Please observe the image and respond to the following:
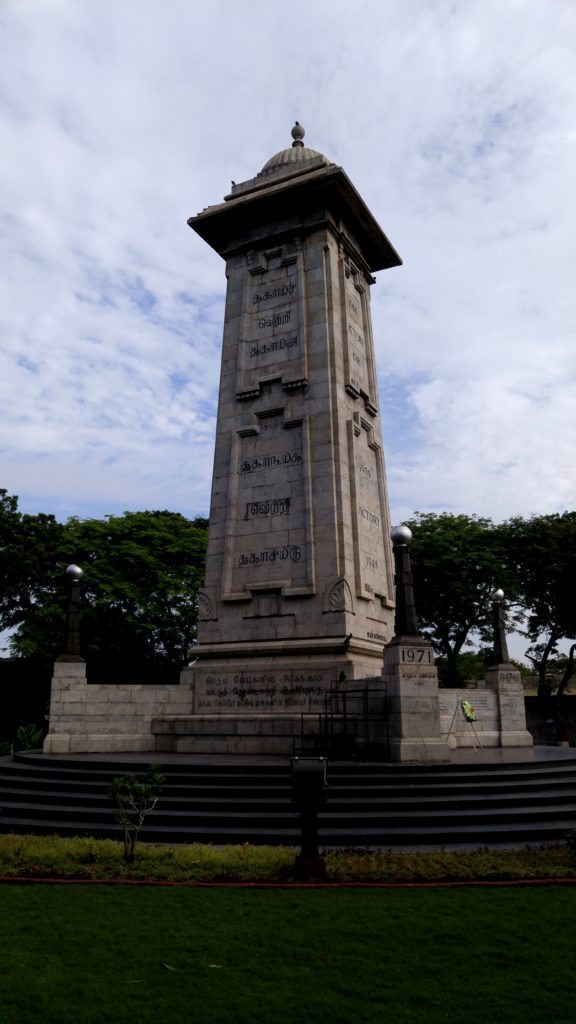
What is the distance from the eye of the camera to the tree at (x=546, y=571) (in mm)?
36812

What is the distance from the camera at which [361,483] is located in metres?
18.9

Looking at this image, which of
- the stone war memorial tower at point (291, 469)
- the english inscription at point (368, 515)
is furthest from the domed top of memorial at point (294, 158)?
the english inscription at point (368, 515)

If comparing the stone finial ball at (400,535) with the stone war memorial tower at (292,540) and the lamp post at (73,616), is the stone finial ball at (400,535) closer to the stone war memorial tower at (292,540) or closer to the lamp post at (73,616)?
the stone war memorial tower at (292,540)

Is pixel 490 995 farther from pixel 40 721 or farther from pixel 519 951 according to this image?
pixel 40 721

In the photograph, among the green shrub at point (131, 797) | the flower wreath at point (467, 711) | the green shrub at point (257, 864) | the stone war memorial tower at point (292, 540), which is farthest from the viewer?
the flower wreath at point (467, 711)

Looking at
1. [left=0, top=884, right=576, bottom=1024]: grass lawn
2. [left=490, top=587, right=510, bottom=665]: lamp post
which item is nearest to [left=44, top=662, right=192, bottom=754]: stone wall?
[left=490, top=587, right=510, bottom=665]: lamp post

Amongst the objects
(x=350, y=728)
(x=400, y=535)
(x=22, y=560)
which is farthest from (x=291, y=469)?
(x=22, y=560)

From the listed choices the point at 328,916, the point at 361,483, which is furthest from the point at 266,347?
the point at 328,916

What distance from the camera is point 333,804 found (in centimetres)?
1085

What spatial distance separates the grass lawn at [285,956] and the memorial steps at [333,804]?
251cm

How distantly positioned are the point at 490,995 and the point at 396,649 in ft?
29.4

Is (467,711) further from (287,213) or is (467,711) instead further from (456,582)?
(456,582)

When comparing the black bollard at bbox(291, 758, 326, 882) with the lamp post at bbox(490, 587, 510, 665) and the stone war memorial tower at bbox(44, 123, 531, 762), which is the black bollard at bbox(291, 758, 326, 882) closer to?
the stone war memorial tower at bbox(44, 123, 531, 762)

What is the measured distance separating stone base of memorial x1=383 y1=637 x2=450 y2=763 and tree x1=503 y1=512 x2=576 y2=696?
2482cm
